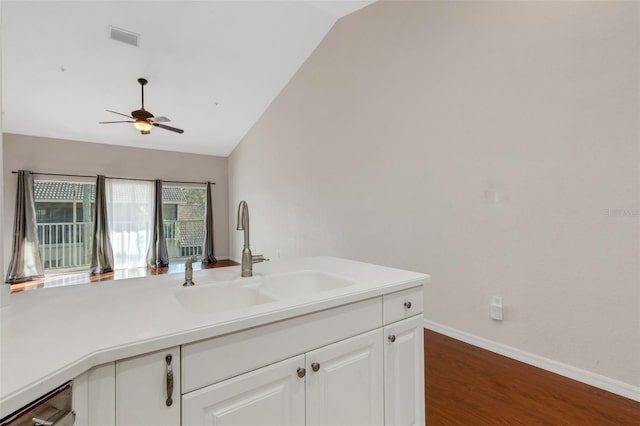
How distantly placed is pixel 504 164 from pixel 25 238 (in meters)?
7.36

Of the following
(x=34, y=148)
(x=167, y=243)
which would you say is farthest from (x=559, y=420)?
(x=34, y=148)

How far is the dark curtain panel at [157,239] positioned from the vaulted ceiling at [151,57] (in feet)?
5.06

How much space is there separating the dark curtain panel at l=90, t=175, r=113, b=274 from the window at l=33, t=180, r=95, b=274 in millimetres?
200

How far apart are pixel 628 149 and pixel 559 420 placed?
63.5 inches

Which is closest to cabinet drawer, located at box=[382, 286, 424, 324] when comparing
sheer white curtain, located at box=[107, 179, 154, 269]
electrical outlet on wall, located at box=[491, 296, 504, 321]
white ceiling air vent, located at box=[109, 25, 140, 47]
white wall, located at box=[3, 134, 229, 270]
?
electrical outlet on wall, located at box=[491, 296, 504, 321]

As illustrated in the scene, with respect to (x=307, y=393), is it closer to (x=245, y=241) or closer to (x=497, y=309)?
(x=245, y=241)

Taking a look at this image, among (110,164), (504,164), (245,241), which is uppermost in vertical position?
(110,164)

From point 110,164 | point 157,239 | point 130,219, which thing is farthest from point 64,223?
point 157,239

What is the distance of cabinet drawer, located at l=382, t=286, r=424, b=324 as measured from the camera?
1.32 metres

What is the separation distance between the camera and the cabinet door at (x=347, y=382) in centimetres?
108

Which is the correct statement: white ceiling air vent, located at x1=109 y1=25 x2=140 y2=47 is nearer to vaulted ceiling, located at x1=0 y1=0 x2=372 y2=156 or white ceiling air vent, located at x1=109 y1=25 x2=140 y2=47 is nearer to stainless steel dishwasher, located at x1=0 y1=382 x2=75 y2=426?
vaulted ceiling, located at x1=0 y1=0 x2=372 y2=156

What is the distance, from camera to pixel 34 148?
552 centimetres

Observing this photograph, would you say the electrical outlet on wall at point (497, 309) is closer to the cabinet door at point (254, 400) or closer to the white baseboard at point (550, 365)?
the white baseboard at point (550, 365)

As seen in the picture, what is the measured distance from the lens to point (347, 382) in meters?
1.17
